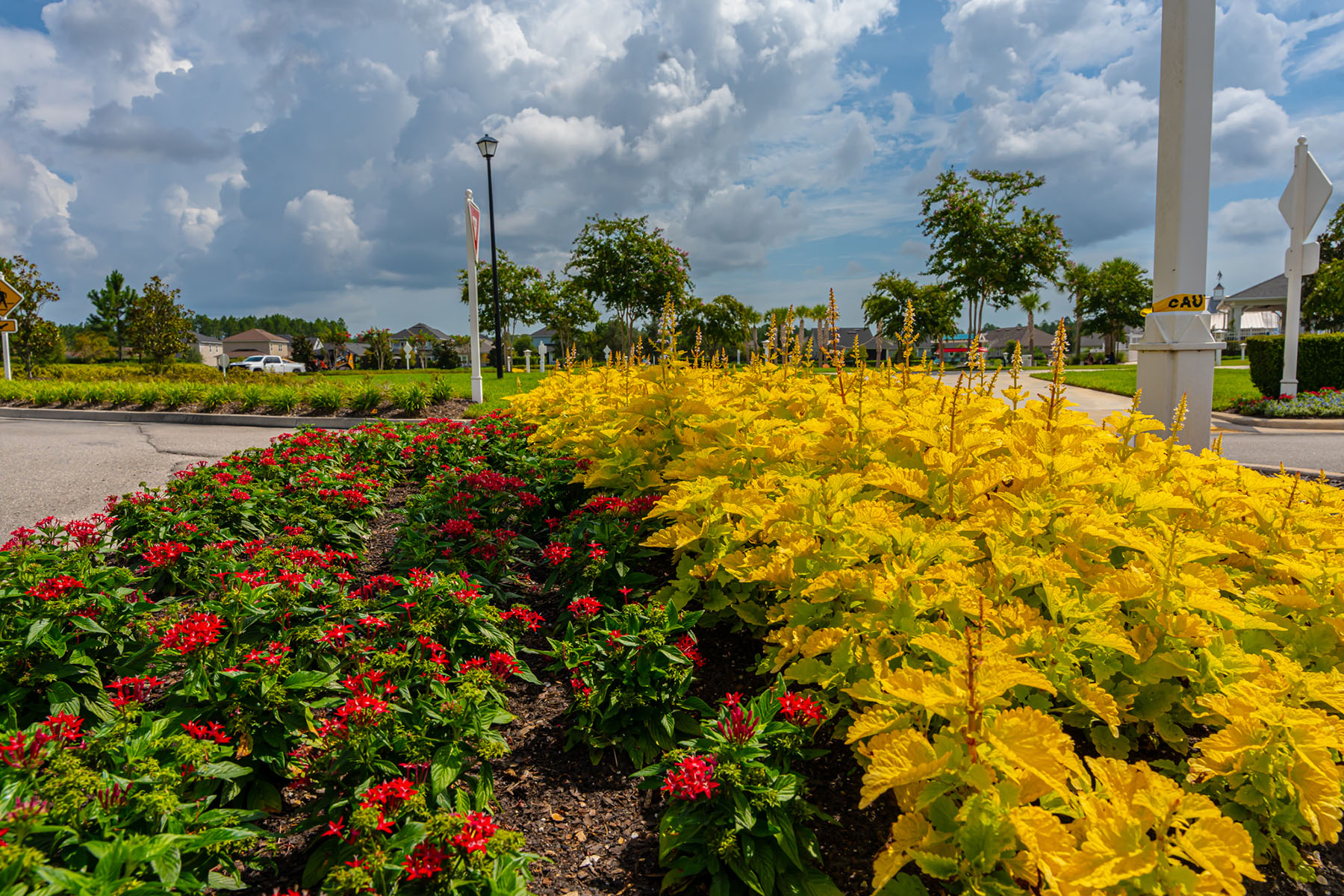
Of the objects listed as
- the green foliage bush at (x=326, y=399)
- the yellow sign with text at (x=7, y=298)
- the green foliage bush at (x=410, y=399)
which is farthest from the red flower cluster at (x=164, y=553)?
the yellow sign with text at (x=7, y=298)

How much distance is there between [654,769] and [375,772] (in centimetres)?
79

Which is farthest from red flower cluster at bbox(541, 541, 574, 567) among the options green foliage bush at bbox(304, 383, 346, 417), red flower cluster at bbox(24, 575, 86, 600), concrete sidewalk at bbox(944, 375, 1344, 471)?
green foliage bush at bbox(304, 383, 346, 417)

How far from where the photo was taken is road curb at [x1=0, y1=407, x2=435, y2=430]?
1223 cm

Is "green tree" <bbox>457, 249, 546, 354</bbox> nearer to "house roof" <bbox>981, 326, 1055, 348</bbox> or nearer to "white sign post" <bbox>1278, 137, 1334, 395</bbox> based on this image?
"white sign post" <bbox>1278, 137, 1334, 395</bbox>

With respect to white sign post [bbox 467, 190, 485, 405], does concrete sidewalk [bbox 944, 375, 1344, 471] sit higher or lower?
lower

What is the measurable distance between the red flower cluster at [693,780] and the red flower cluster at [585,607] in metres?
0.85

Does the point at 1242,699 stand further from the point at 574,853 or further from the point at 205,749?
the point at 205,749

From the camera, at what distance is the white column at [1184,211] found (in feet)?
15.9

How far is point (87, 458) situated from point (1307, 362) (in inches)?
841

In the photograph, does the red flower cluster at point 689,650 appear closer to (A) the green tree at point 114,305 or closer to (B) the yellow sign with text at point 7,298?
(B) the yellow sign with text at point 7,298

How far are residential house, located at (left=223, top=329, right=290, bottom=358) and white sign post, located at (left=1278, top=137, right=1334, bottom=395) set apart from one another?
111 metres

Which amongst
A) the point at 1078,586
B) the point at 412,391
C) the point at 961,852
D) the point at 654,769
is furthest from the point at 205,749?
the point at 412,391

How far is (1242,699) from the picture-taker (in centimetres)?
165

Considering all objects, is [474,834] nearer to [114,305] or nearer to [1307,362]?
[1307,362]
